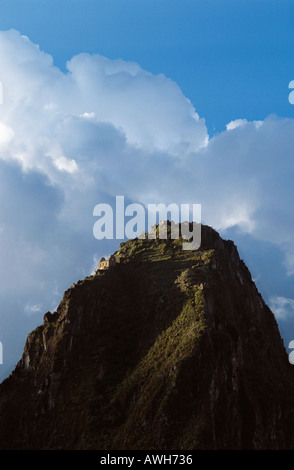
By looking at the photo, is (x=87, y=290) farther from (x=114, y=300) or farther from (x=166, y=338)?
(x=166, y=338)

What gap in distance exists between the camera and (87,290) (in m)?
126

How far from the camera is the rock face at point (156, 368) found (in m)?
95.5

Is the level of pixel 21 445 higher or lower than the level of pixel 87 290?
lower

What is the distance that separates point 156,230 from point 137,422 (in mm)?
76991

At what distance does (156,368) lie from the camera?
106 metres

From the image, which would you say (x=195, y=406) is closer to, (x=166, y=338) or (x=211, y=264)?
(x=166, y=338)

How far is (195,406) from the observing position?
94.3 m

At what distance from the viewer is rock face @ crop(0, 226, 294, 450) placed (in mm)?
95500

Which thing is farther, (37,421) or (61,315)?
(61,315)

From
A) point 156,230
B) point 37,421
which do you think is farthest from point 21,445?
point 156,230
